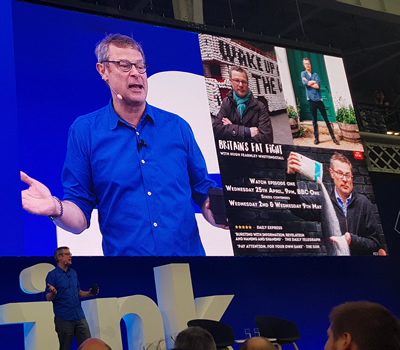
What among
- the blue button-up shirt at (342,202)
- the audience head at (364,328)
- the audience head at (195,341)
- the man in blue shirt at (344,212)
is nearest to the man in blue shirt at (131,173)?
the man in blue shirt at (344,212)

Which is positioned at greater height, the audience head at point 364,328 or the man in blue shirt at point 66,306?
the man in blue shirt at point 66,306

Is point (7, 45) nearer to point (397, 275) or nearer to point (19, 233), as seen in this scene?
point (19, 233)

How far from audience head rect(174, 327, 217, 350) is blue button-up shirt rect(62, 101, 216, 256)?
2.99m

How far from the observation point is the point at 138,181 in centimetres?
551

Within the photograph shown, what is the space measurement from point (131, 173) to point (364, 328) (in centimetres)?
426

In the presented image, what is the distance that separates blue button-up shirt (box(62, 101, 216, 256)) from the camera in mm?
5324

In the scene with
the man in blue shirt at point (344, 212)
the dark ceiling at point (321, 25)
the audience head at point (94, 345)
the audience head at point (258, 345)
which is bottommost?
the audience head at point (258, 345)

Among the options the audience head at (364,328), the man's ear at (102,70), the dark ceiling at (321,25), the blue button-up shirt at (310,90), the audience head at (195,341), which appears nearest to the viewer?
the audience head at (364,328)

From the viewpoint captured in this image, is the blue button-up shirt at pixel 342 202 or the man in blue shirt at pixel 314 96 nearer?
the blue button-up shirt at pixel 342 202

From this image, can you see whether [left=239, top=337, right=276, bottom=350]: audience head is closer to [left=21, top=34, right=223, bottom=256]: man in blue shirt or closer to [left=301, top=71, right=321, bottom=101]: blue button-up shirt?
[left=21, top=34, right=223, bottom=256]: man in blue shirt

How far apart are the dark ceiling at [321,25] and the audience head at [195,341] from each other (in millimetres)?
6957

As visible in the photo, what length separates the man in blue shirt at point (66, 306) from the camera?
14.7 feet

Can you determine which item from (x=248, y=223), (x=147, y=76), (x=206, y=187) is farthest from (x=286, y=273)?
(x=147, y=76)

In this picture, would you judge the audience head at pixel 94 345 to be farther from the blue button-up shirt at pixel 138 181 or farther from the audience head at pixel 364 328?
the blue button-up shirt at pixel 138 181
